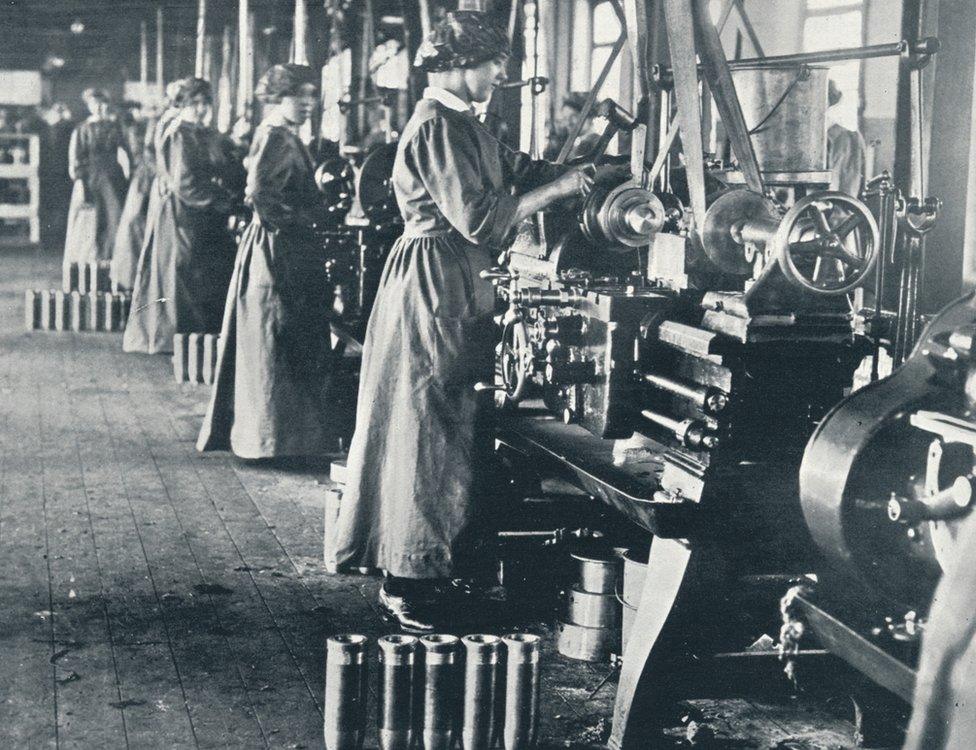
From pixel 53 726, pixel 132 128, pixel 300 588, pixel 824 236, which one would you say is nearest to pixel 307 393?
pixel 300 588

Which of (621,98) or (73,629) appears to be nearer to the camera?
(73,629)

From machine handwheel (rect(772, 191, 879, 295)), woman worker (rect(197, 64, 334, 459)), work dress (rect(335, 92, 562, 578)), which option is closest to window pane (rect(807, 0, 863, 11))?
woman worker (rect(197, 64, 334, 459))

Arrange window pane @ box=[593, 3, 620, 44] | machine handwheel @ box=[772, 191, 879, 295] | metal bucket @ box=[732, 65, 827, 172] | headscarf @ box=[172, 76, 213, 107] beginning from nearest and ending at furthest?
1. machine handwheel @ box=[772, 191, 879, 295]
2. metal bucket @ box=[732, 65, 827, 172]
3. headscarf @ box=[172, 76, 213, 107]
4. window pane @ box=[593, 3, 620, 44]

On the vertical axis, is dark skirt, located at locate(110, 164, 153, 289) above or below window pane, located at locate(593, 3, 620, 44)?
below

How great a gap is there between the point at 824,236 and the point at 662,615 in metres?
0.80

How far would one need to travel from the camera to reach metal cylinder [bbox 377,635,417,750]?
8.39ft

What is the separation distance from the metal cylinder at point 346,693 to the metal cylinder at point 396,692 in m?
→ 0.04

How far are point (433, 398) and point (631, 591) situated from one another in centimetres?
71

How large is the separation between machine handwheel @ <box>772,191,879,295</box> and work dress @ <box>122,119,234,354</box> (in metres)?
5.41

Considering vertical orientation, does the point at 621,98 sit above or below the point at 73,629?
above

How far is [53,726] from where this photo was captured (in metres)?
2.77

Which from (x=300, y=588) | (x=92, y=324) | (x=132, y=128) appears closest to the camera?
(x=300, y=588)

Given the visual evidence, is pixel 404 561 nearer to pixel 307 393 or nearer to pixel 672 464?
pixel 672 464

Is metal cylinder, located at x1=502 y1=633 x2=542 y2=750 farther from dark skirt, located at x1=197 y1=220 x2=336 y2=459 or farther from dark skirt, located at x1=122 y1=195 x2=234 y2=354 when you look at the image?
dark skirt, located at x1=122 y1=195 x2=234 y2=354
